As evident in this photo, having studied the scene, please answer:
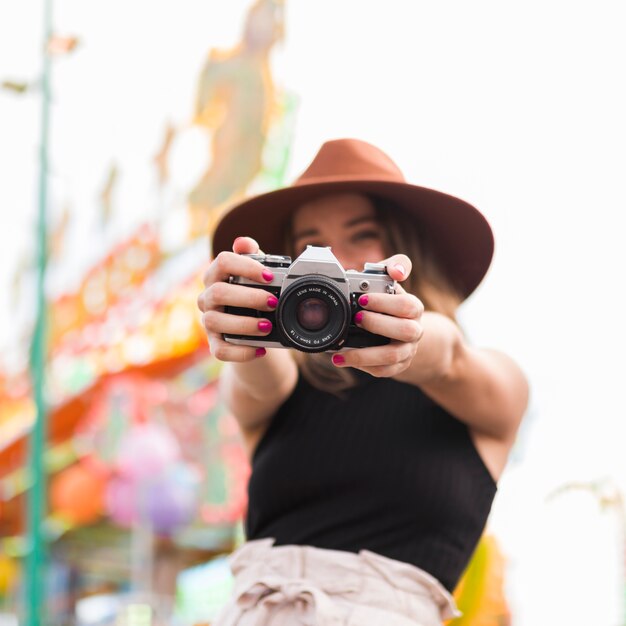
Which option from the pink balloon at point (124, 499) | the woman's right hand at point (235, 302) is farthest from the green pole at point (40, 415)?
the woman's right hand at point (235, 302)

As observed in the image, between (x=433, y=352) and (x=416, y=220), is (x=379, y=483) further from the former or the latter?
(x=416, y=220)

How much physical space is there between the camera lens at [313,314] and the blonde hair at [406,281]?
0.38m

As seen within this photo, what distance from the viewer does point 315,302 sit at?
1.04 meters

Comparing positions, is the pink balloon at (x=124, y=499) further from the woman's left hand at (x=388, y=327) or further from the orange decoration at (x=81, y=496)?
the woman's left hand at (x=388, y=327)

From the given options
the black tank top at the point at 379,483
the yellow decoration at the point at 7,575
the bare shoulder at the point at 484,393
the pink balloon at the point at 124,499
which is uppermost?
the bare shoulder at the point at 484,393

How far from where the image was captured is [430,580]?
121cm

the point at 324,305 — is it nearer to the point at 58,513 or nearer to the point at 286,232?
the point at 286,232

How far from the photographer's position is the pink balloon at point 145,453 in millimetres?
5039

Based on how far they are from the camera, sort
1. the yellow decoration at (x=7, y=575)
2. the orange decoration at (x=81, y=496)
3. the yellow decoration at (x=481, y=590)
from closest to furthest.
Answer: the yellow decoration at (x=481, y=590)
the orange decoration at (x=81, y=496)
the yellow decoration at (x=7, y=575)

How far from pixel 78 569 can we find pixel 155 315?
2475 millimetres

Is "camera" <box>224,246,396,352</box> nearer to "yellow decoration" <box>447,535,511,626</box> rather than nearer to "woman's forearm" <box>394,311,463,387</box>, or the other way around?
"woman's forearm" <box>394,311,463,387</box>

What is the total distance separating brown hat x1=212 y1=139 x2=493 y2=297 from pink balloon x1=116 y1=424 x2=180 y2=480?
12.0 feet

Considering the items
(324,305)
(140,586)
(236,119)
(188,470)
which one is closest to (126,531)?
(140,586)

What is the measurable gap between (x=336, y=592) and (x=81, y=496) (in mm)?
5505
